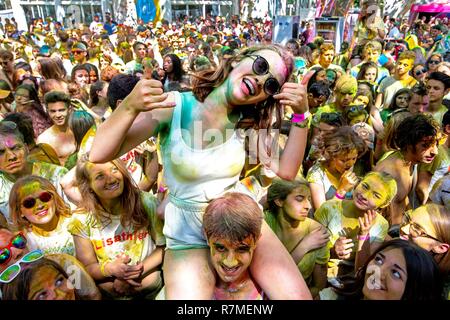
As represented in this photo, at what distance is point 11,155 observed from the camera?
2586mm

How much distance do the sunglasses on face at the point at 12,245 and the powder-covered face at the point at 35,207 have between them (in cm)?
13

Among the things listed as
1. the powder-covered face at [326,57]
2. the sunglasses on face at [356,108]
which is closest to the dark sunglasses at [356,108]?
the sunglasses on face at [356,108]

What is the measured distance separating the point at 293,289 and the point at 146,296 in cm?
110

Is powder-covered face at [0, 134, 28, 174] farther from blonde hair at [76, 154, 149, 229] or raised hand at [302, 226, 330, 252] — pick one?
raised hand at [302, 226, 330, 252]

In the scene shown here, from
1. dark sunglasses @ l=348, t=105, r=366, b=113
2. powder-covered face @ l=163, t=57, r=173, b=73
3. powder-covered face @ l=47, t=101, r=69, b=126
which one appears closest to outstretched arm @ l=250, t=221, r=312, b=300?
powder-covered face @ l=47, t=101, r=69, b=126

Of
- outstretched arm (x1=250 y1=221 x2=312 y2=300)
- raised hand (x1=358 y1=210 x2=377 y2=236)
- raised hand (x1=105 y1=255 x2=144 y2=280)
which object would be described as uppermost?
outstretched arm (x1=250 y1=221 x2=312 y2=300)

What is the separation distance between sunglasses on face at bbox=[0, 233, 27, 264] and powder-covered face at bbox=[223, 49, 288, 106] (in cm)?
136

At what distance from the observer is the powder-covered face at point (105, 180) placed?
2088 mm

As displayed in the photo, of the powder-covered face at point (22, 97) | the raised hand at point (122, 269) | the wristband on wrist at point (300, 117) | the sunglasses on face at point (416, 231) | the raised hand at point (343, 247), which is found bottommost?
the raised hand at point (343, 247)

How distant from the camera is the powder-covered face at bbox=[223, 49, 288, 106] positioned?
1564mm

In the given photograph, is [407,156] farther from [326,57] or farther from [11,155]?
[326,57]

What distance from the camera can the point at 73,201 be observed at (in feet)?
8.50

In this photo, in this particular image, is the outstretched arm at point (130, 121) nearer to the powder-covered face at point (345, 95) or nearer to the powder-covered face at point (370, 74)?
the powder-covered face at point (345, 95)
